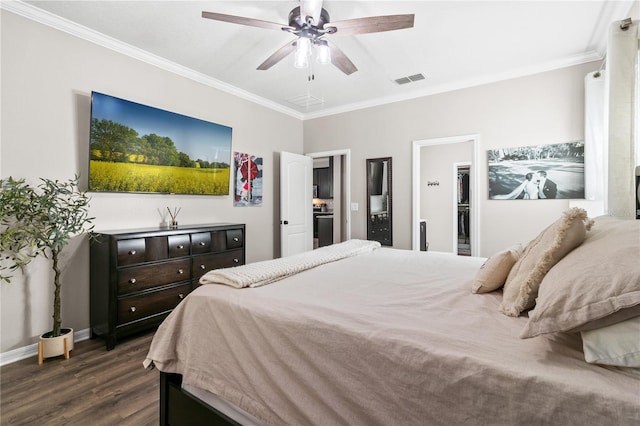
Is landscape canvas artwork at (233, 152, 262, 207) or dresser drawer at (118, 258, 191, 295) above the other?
landscape canvas artwork at (233, 152, 262, 207)

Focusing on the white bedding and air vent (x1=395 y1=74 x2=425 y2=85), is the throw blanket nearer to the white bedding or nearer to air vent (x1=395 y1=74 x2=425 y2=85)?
the white bedding

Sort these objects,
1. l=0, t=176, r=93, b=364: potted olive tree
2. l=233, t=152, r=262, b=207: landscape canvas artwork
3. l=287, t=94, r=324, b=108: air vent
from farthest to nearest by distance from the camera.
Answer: l=287, t=94, r=324, b=108: air vent → l=233, t=152, r=262, b=207: landscape canvas artwork → l=0, t=176, r=93, b=364: potted olive tree

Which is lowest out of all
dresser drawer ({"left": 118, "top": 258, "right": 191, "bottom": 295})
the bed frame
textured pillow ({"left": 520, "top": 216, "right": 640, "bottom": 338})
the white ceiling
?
the bed frame

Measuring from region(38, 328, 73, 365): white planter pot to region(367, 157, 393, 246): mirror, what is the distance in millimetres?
3719

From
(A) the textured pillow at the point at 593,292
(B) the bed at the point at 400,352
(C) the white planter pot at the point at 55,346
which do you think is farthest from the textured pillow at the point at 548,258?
(C) the white planter pot at the point at 55,346

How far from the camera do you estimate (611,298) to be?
0.77 meters

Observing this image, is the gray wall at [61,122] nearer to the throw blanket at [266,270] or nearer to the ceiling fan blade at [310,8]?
the throw blanket at [266,270]

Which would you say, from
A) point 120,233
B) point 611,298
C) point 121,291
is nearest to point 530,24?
point 611,298

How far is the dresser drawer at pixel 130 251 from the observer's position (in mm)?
2678

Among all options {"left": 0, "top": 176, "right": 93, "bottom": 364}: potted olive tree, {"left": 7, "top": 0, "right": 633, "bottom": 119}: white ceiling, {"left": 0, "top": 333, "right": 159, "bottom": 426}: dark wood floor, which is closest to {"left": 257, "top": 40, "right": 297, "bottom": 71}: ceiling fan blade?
{"left": 7, "top": 0, "right": 633, "bottom": 119}: white ceiling

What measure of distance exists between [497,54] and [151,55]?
3.76 metres

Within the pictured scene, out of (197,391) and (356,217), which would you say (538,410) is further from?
(356,217)

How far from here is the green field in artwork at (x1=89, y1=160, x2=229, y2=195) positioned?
2.91 m

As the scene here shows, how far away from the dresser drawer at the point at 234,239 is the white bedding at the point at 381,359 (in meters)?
2.06
